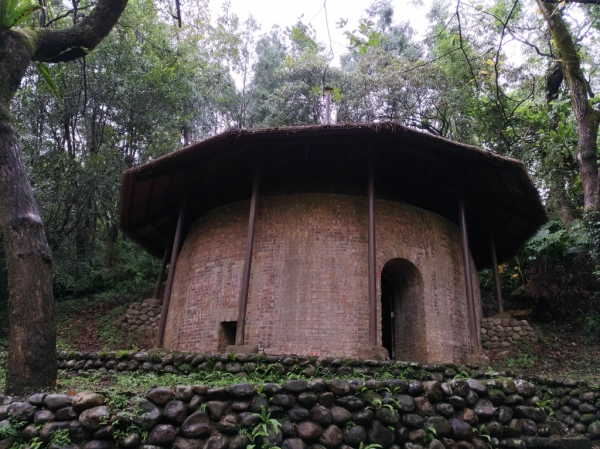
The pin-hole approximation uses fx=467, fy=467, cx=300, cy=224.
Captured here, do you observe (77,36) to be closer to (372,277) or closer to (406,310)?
(372,277)

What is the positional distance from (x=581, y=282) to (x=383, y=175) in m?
7.62

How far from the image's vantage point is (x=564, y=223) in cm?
1673

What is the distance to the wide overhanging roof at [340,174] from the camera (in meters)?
9.31

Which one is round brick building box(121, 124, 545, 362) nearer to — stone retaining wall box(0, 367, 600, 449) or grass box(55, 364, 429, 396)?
grass box(55, 364, 429, 396)

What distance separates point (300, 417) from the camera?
492 cm

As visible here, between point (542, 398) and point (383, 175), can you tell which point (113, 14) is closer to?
point (383, 175)

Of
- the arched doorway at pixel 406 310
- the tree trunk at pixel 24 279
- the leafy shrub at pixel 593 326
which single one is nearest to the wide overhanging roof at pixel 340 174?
the arched doorway at pixel 406 310

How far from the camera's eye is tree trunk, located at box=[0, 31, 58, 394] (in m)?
5.34

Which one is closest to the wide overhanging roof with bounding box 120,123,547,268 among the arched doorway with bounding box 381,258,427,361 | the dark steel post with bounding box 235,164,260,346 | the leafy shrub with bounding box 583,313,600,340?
the dark steel post with bounding box 235,164,260,346

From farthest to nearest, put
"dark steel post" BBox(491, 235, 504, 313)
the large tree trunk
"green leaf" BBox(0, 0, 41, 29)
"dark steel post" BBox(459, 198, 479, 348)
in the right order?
"dark steel post" BBox(491, 235, 504, 313) → the large tree trunk → "dark steel post" BBox(459, 198, 479, 348) → "green leaf" BBox(0, 0, 41, 29)

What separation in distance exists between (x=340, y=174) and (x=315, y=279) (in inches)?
101

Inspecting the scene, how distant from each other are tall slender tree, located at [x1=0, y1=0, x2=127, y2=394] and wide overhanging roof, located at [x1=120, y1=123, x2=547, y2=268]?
3.61 m

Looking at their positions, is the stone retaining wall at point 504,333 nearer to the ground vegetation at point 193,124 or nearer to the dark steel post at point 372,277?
the ground vegetation at point 193,124

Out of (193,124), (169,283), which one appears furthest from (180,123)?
(169,283)
